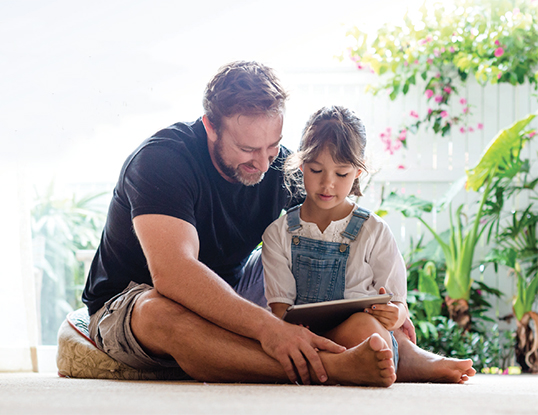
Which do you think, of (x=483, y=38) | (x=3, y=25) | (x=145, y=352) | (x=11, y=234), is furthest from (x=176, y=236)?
(x=483, y=38)

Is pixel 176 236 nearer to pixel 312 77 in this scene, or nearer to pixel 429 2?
pixel 312 77

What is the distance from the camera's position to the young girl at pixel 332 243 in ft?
4.89

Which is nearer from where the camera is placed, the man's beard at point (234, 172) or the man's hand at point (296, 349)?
the man's hand at point (296, 349)

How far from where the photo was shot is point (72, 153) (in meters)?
3.03

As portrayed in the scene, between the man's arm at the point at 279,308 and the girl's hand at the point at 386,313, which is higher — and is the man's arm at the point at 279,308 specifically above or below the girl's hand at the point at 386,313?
below

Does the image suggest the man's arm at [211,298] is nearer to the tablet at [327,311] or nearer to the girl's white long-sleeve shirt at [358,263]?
the tablet at [327,311]

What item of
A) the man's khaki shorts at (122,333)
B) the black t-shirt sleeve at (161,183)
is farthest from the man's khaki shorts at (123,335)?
the black t-shirt sleeve at (161,183)

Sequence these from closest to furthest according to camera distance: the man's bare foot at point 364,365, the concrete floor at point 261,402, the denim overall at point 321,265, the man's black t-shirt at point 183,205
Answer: the concrete floor at point 261,402
the man's bare foot at point 364,365
the man's black t-shirt at point 183,205
the denim overall at point 321,265

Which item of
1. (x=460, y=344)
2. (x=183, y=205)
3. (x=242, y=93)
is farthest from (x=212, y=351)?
(x=460, y=344)

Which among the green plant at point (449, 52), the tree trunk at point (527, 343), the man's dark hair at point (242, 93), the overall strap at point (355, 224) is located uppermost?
the green plant at point (449, 52)

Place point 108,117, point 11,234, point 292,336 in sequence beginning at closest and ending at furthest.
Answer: point 292,336
point 11,234
point 108,117

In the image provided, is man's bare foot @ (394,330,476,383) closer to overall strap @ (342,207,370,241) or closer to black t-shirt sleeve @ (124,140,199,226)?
overall strap @ (342,207,370,241)

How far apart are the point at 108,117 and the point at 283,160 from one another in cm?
159

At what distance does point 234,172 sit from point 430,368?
2.49 ft
